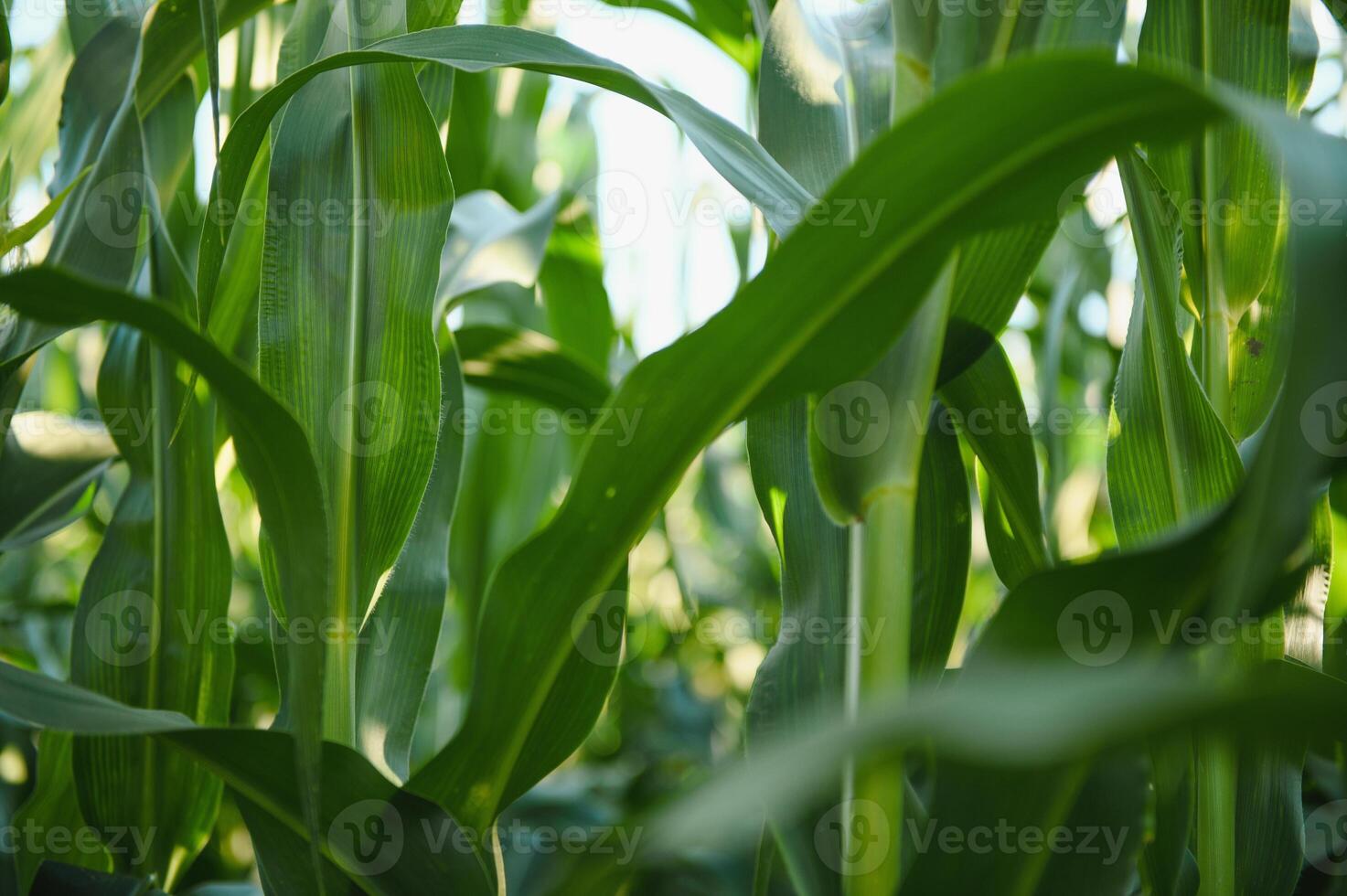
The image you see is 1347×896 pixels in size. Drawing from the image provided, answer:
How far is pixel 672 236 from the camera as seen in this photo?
1.36 m

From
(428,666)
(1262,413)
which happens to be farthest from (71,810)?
(1262,413)

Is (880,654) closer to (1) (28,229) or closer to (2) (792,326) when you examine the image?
(2) (792,326)

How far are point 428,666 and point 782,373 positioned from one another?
272 millimetres

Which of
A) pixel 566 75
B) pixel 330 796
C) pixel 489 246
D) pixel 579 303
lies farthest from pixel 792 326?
pixel 579 303

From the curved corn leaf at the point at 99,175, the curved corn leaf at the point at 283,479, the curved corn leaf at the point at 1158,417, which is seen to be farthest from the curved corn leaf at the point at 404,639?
the curved corn leaf at the point at 1158,417

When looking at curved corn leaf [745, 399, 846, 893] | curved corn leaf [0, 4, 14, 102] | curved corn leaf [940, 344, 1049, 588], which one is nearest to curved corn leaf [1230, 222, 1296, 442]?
curved corn leaf [940, 344, 1049, 588]

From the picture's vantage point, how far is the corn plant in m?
0.25

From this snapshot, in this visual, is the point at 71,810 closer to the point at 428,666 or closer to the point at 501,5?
the point at 428,666

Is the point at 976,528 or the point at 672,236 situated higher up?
the point at 672,236

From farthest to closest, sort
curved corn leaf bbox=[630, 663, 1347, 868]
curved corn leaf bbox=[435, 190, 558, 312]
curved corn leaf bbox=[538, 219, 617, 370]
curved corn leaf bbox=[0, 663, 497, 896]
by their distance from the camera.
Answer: curved corn leaf bbox=[538, 219, 617, 370] → curved corn leaf bbox=[435, 190, 558, 312] → curved corn leaf bbox=[0, 663, 497, 896] → curved corn leaf bbox=[630, 663, 1347, 868]

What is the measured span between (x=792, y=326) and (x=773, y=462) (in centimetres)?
15

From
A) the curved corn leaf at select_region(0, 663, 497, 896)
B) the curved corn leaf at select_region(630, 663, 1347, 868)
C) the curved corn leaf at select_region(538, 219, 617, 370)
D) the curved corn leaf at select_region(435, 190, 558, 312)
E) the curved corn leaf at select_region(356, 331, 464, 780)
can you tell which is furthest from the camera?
the curved corn leaf at select_region(538, 219, 617, 370)

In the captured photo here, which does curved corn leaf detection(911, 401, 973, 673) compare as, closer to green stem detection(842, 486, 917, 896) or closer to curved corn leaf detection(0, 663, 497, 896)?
green stem detection(842, 486, 917, 896)

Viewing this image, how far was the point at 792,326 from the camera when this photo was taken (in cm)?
31
